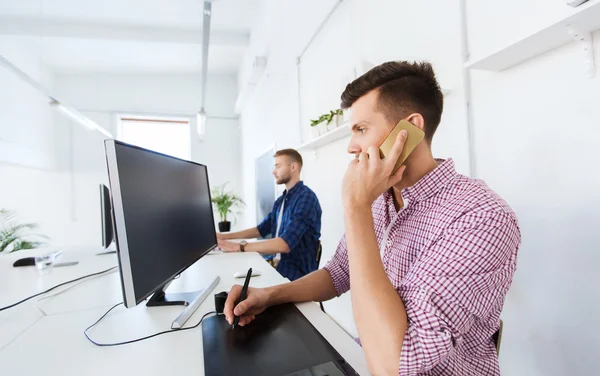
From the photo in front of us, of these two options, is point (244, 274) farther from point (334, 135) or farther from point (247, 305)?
point (334, 135)

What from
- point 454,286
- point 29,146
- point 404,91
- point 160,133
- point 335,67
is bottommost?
point 454,286

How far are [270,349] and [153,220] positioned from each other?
49cm

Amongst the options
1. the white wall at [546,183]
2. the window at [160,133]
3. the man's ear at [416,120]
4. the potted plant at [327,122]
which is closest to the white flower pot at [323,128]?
the potted plant at [327,122]

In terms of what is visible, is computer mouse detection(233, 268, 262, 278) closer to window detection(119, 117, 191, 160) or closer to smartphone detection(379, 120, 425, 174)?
smartphone detection(379, 120, 425, 174)

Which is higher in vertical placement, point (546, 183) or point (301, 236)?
point (546, 183)

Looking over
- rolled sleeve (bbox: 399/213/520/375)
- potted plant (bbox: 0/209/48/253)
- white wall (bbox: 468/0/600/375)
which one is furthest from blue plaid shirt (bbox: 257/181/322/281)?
potted plant (bbox: 0/209/48/253)

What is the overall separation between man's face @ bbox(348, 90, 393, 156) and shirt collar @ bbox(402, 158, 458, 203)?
16cm

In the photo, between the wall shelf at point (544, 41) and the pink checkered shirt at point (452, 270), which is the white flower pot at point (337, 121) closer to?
the wall shelf at point (544, 41)

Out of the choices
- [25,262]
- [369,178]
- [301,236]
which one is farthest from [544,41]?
[25,262]

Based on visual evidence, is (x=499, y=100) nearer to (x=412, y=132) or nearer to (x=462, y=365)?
(x=412, y=132)

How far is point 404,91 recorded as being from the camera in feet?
2.99

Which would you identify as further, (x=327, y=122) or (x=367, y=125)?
(x=327, y=122)

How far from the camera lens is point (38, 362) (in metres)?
0.70

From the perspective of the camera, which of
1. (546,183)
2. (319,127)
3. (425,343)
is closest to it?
(425,343)
